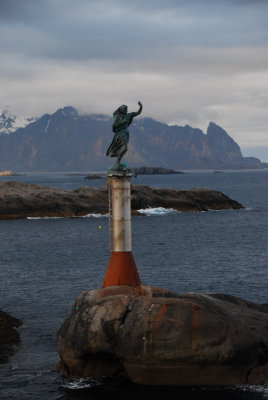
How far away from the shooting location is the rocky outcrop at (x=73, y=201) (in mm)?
96812

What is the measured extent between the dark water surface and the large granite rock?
0.52 m

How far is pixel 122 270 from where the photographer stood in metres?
24.2

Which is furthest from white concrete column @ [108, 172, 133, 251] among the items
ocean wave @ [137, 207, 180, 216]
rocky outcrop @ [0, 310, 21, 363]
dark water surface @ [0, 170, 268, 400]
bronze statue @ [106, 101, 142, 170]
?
ocean wave @ [137, 207, 180, 216]

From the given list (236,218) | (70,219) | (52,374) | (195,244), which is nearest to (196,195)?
(236,218)

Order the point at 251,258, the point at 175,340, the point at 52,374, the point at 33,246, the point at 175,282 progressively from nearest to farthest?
1. the point at 175,340
2. the point at 52,374
3. the point at 175,282
4. the point at 251,258
5. the point at 33,246

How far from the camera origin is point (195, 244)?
6825 centimetres

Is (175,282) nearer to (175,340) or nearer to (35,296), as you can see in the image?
(35,296)

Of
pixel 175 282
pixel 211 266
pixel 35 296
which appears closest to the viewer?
pixel 35 296

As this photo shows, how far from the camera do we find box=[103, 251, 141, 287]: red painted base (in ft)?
79.1

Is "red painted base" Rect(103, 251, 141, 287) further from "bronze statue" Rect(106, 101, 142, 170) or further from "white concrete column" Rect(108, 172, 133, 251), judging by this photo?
"bronze statue" Rect(106, 101, 142, 170)

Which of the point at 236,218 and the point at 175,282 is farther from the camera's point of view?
the point at 236,218

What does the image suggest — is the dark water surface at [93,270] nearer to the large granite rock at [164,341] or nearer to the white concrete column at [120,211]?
the large granite rock at [164,341]

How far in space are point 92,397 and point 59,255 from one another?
37.6 meters

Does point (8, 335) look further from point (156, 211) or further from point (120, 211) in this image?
point (156, 211)
